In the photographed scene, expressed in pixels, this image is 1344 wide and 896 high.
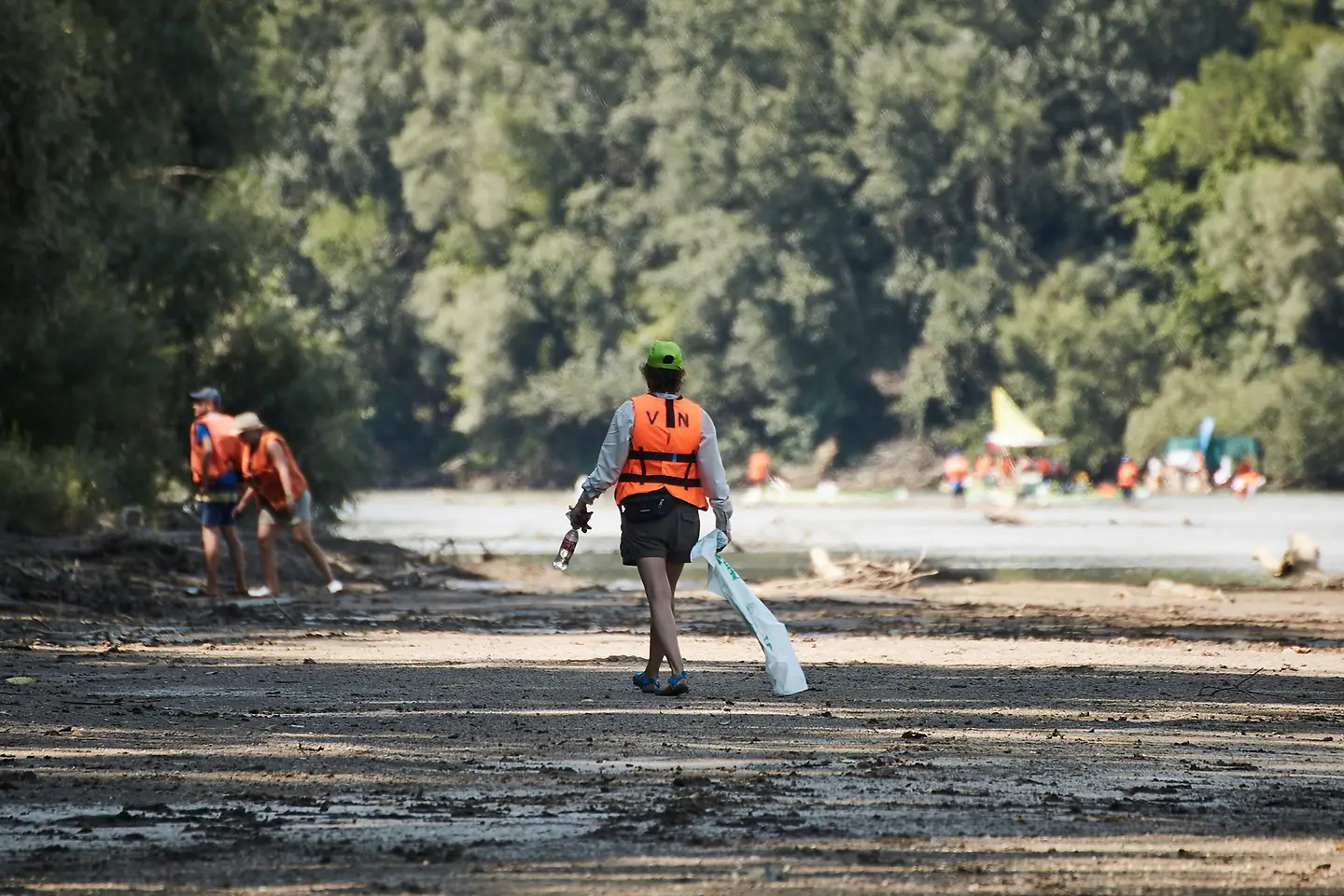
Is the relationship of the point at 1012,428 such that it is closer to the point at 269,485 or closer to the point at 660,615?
the point at 269,485

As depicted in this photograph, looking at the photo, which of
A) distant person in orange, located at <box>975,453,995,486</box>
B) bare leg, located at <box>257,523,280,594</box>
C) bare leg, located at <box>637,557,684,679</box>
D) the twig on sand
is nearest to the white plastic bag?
bare leg, located at <box>637,557,684,679</box>

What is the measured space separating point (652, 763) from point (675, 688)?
9.98ft

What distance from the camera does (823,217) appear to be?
307 ft

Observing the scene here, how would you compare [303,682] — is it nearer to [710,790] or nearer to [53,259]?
[710,790]

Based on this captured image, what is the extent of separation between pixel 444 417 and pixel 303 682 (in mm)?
93714

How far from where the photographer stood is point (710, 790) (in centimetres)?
816

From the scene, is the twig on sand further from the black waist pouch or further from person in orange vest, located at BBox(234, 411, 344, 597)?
person in orange vest, located at BBox(234, 411, 344, 597)

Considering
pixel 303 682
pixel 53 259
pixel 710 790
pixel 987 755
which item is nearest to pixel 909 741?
pixel 987 755

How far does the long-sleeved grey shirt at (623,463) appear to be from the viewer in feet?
39.0

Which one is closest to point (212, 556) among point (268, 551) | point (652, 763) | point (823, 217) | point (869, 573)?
point (268, 551)

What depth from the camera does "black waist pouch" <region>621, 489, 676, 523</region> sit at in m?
12.1

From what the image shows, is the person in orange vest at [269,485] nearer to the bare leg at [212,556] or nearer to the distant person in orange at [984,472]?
the bare leg at [212,556]

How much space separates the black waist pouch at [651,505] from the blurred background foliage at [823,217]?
2434 inches

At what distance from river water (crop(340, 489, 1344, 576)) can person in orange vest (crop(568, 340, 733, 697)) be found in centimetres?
1954
